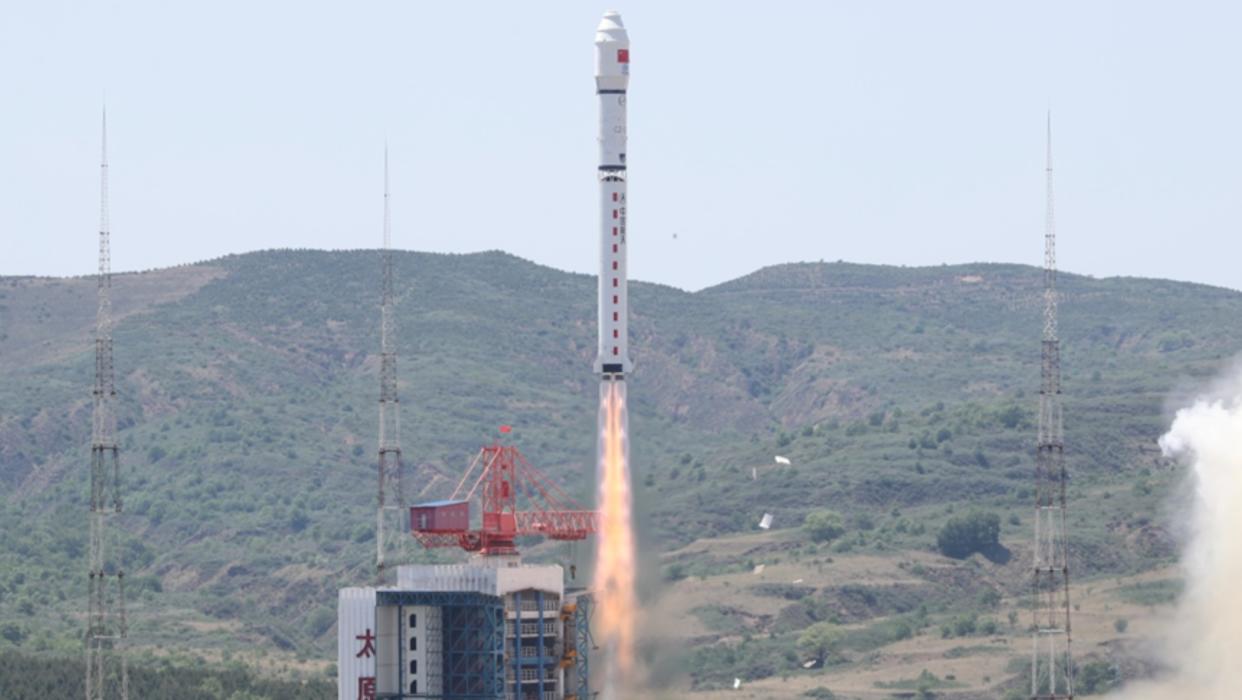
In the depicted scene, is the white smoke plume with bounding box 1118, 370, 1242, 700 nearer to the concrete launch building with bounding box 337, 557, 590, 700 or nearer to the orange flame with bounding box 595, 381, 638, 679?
the orange flame with bounding box 595, 381, 638, 679

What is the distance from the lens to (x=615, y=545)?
163m

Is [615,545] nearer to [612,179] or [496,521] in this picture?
[496,521]

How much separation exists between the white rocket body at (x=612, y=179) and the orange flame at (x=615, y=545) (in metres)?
2.40

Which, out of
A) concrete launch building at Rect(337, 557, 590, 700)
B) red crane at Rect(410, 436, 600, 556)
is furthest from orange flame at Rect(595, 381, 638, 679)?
concrete launch building at Rect(337, 557, 590, 700)

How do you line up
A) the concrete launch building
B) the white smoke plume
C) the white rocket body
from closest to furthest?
the concrete launch building, the white rocket body, the white smoke plume

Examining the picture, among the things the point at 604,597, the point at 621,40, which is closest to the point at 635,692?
the point at 604,597

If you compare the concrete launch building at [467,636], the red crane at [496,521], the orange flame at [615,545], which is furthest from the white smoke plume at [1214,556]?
the concrete launch building at [467,636]

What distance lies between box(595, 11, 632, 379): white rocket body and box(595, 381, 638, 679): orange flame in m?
2.40

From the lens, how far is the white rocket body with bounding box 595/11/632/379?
528 feet

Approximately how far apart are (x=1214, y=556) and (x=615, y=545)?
36897 millimetres

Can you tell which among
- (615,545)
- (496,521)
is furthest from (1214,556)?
(496,521)

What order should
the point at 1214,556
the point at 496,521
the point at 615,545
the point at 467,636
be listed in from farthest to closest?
the point at 1214,556 → the point at 615,545 → the point at 496,521 → the point at 467,636

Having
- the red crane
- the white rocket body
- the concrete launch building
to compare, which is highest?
the white rocket body

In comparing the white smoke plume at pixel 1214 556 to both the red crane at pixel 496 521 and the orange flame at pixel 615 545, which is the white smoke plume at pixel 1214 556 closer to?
the orange flame at pixel 615 545
